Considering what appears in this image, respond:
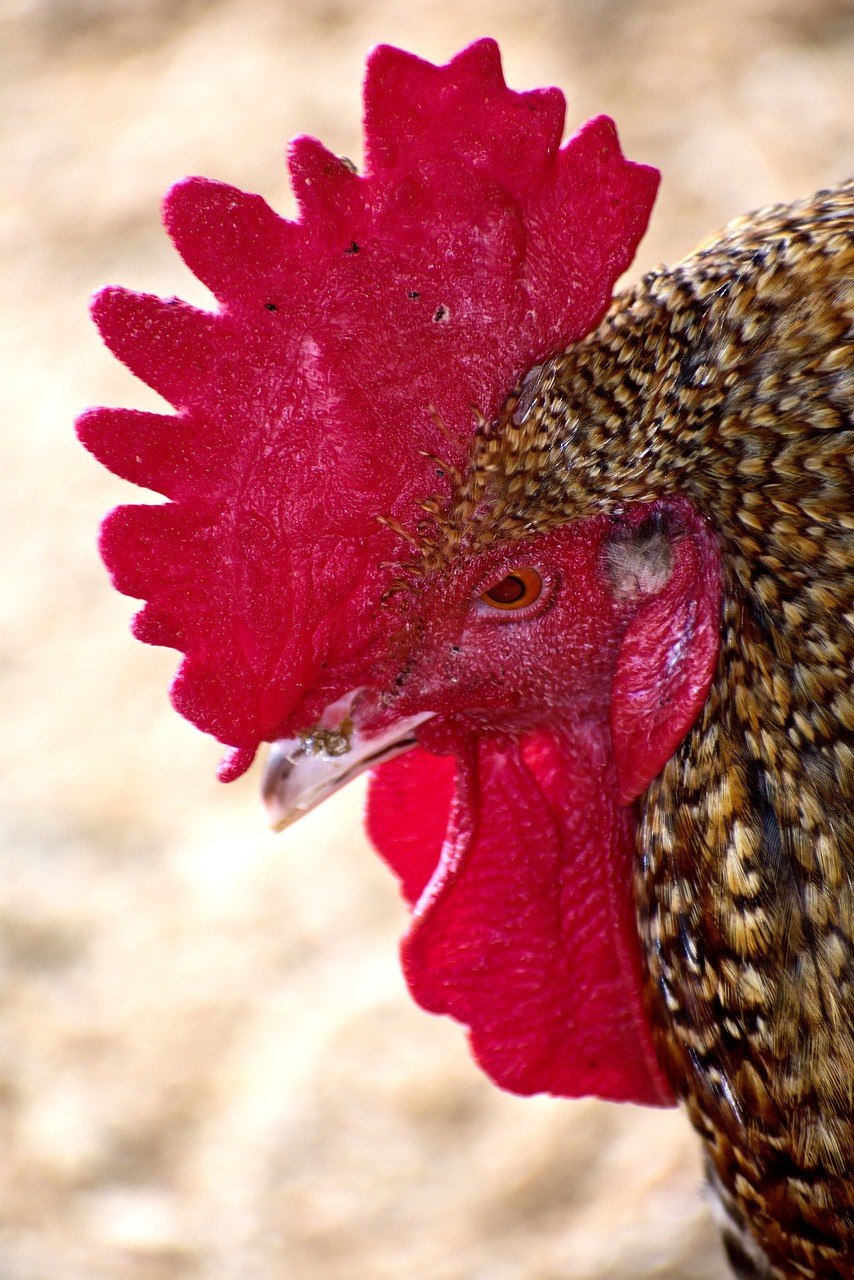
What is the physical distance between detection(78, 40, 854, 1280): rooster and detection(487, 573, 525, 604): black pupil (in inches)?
0.5

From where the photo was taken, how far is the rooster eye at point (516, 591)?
6.05ft

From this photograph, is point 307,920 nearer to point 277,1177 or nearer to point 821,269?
point 277,1177

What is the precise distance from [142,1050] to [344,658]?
199 centimetres

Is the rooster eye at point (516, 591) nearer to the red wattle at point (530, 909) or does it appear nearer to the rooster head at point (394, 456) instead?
the rooster head at point (394, 456)

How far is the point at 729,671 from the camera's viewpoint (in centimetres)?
173

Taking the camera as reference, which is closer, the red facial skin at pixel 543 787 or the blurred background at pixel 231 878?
the red facial skin at pixel 543 787

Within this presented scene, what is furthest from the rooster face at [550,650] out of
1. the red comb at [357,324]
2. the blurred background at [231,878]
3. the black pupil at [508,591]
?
the blurred background at [231,878]

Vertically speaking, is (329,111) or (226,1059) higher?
(329,111)

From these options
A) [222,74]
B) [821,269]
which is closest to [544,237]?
[821,269]

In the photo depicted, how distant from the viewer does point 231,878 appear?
3.77 m

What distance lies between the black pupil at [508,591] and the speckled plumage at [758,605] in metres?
0.11

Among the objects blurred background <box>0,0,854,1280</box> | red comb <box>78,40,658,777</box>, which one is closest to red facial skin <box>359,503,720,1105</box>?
red comb <box>78,40,658,777</box>

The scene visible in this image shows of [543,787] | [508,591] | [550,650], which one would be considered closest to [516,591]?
[508,591]

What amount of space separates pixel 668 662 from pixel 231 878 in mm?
2227
